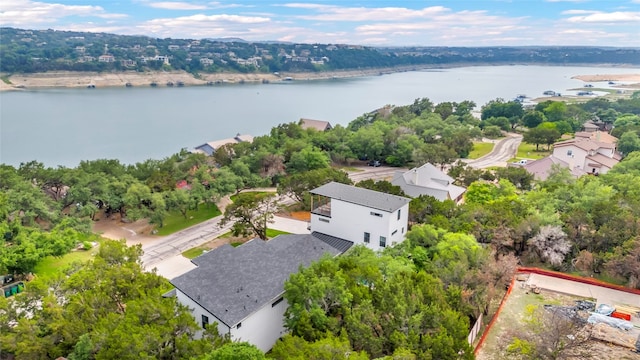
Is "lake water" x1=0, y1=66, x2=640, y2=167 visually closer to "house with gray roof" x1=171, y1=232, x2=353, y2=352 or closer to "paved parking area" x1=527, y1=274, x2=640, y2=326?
"house with gray roof" x1=171, y1=232, x2=353, y2=352

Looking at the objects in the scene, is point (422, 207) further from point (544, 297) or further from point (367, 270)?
point (367, 270)

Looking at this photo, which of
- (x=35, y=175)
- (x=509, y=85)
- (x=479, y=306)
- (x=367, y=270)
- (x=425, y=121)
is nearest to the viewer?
(x=367, y=270)

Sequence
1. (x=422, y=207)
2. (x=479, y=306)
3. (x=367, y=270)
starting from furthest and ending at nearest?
(x=422, y=207), (x=479, y=306), (x=367, y=270)

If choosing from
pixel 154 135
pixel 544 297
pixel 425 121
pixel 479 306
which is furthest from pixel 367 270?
pixel 154 135

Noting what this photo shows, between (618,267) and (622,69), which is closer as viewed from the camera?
(618,267)

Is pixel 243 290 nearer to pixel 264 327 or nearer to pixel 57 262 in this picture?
pixel 264 327

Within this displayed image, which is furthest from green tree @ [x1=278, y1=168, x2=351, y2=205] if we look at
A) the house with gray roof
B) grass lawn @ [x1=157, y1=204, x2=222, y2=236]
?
the house with gray roof

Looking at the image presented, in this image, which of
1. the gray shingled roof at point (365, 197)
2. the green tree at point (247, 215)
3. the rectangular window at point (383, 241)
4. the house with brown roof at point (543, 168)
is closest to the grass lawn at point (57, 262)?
the green tree at point (247, 215)
